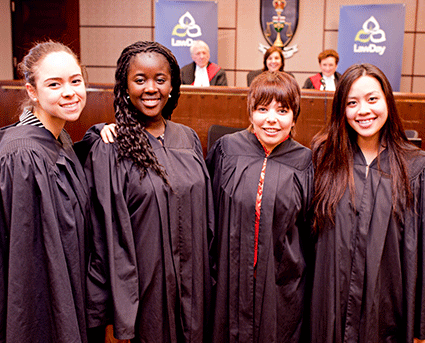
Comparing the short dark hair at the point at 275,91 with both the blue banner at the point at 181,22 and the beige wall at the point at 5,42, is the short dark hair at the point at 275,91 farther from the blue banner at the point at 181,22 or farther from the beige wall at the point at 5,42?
the beige wall at the point at 5,42

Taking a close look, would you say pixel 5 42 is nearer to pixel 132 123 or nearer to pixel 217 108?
pixel 217 108

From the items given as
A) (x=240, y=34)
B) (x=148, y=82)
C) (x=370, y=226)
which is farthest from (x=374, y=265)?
(x=240, y=34)

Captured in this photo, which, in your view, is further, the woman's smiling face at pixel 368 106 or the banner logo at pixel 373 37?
the banner logo at pixel 373 37

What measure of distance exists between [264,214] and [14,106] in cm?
331

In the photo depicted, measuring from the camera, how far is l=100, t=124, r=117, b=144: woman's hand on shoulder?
167 centimetres

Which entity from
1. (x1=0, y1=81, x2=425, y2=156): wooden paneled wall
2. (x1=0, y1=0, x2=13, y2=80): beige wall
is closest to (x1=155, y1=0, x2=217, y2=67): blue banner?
(x1=0, y1=81, x2=425, y2=156): wooden paneled wall

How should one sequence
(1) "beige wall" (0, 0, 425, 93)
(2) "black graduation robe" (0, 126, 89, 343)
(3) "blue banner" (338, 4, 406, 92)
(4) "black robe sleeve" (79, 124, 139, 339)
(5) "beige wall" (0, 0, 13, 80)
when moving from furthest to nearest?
(5) "beige wall" (0, 0, 13, 80), (1) "beige wall" (0, 0, 425, 93), (3) "blue banner" (338, 4, 406, 92), (4) "black robe sleeve" (79, 124, 139, 339), (2) "black graduation robe" (0, 126, 89, 343)

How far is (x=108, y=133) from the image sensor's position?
1694 millimetres

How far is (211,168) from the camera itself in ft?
6.59

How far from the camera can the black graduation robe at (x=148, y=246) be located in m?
1.61

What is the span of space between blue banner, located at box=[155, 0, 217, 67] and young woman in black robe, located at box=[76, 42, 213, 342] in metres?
4.70

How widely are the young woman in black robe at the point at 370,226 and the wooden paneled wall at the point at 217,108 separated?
1832 millimetres

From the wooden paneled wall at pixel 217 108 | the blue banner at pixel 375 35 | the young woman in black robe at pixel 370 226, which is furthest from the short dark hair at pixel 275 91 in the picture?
the blue banner at pixel 375 35

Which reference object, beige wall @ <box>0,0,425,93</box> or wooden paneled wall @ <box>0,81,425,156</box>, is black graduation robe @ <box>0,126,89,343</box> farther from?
beige wall @ <box>0,0,425,93</box>
